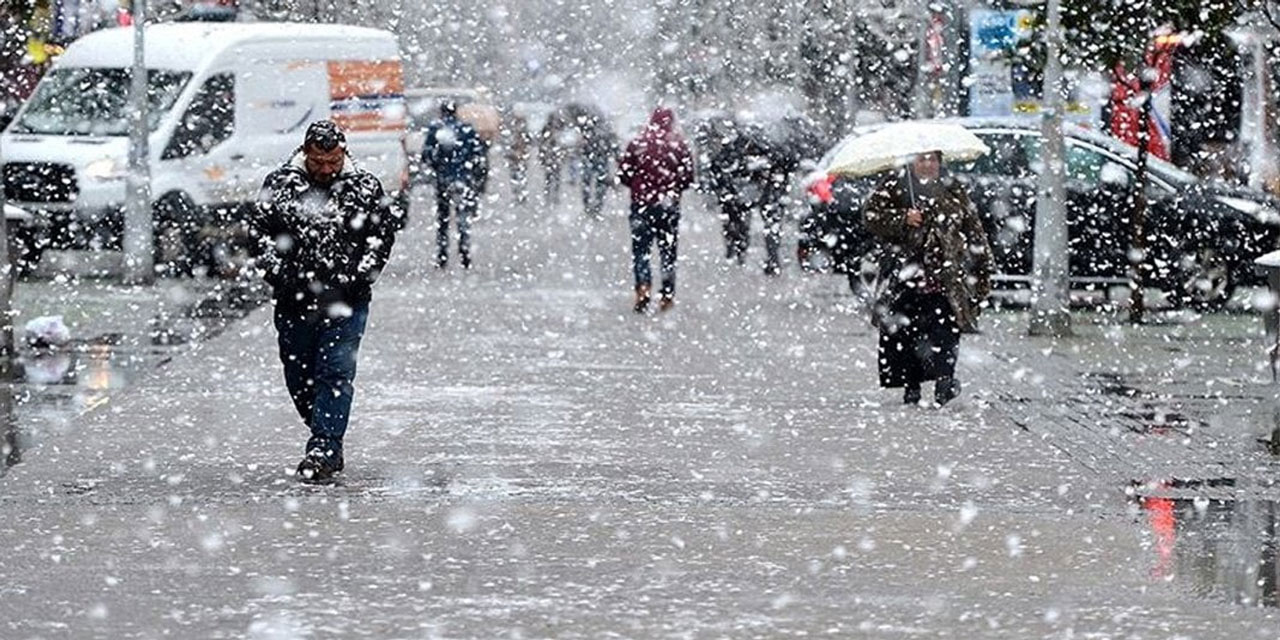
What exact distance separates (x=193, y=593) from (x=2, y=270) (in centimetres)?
953

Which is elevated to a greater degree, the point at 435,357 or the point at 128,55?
the point at 128,55

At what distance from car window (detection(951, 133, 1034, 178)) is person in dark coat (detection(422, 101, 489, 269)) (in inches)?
246

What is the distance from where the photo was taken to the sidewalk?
28.5ft

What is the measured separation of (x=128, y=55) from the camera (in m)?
28.2

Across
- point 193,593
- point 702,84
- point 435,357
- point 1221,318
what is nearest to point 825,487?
point 193,593

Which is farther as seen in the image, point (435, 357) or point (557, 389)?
point (435, 357)

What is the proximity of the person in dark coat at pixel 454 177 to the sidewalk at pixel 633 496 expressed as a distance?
837cm

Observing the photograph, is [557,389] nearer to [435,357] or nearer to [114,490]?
[435,357]

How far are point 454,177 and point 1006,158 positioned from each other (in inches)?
263

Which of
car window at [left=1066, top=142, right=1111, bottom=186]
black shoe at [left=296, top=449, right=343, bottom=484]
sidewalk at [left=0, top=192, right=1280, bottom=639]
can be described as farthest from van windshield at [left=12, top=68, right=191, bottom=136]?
black shoe at [left=296, top=449, right=343, bottom=484]

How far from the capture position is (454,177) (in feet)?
94.8

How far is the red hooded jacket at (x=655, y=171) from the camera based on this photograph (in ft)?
76.2

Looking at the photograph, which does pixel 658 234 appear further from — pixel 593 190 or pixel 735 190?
pixel 593 190

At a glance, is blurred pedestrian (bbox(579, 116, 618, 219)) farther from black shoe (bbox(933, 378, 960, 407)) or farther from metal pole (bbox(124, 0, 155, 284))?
black shoe (bbox(933, 378, 960, 407))
